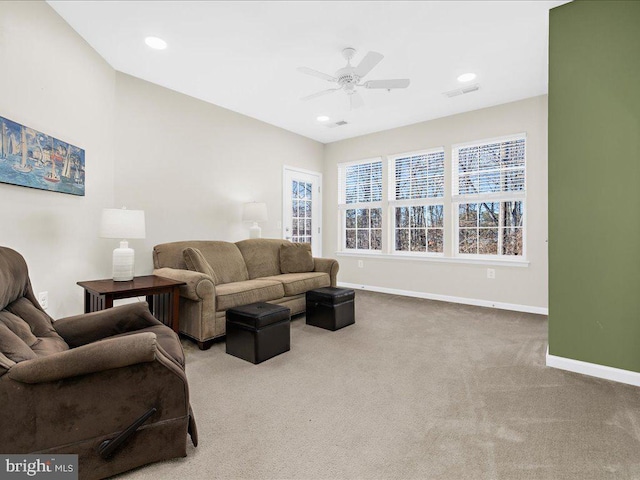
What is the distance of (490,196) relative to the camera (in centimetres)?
452

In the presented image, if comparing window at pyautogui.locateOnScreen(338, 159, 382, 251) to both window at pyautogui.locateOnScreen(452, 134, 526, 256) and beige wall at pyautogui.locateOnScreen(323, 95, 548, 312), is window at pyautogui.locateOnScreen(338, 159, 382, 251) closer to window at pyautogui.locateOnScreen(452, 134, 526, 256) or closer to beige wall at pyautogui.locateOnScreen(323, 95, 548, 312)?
beige wall at pyautogui.locateOnScreen(323, 95, 548, 312)

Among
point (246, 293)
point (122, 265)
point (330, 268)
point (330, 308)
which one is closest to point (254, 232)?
point (330, 268)

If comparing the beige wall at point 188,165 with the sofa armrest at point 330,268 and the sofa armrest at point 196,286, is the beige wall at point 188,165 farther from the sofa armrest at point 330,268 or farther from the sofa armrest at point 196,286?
the sofa armrest at point 330,268

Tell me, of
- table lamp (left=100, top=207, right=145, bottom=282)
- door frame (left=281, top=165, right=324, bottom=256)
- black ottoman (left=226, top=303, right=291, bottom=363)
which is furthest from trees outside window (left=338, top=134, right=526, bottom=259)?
table lamp (left=100, top=207, right=145, bottom=282)

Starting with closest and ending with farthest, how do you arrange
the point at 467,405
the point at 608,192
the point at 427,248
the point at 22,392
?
the point at 22,392 < the point at 467,405 < the point at 608,192 < the point at 427,248

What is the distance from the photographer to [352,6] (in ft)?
8.18

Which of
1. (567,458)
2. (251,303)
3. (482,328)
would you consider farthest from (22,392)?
(482,328)

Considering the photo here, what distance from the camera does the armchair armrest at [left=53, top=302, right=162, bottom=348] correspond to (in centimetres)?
181

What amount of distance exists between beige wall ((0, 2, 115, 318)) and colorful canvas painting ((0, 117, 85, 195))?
0.20 ft

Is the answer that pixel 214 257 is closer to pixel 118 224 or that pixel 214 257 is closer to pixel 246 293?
pixel 246 293

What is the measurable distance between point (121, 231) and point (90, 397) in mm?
1836

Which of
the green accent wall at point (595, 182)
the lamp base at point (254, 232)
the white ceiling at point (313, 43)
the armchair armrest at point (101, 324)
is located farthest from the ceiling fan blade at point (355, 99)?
the armchair armrest at point (101, 324)

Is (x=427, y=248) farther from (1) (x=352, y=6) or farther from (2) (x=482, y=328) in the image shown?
(1) (x=352, y=6)

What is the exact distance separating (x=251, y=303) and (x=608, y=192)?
300cm
